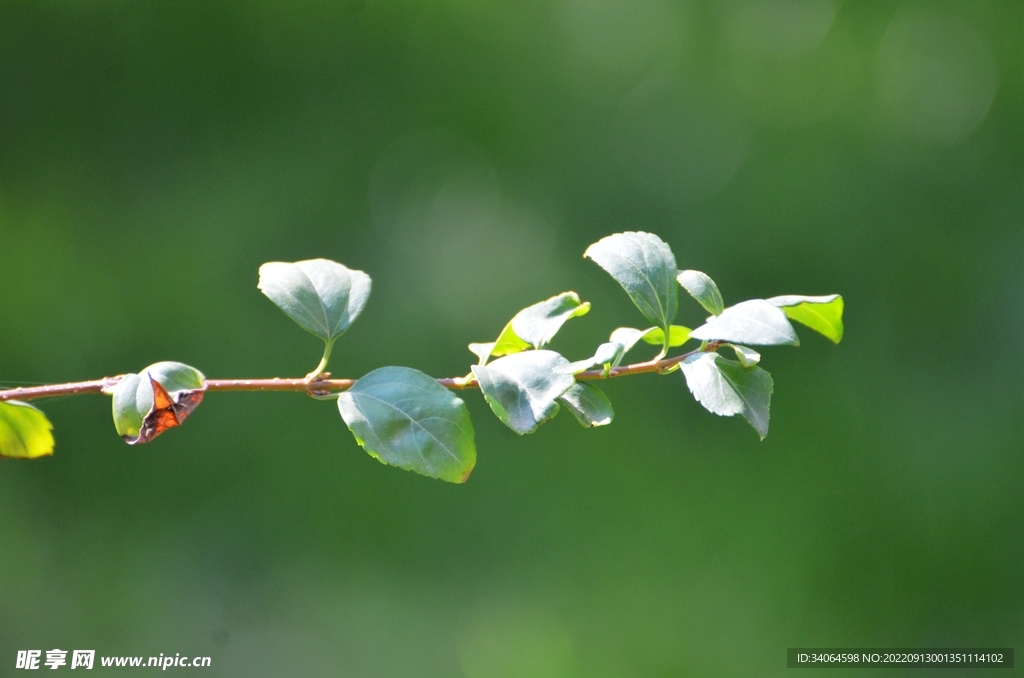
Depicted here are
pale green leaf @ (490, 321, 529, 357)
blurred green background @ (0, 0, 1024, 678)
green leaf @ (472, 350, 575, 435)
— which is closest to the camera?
green leaf @ (472, 350, 575, 435)

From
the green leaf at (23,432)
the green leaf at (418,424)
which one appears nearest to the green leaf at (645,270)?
the green leaf at (418,424)

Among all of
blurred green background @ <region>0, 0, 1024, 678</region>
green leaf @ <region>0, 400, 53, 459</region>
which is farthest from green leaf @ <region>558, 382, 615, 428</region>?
blurred green background @ <region>0, 0, 1024, 678</region>

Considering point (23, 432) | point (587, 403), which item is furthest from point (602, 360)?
point (23, 432)

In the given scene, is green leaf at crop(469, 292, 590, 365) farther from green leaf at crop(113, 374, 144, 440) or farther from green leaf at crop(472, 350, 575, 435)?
green leaf at crop(113, 374, 144, 440)

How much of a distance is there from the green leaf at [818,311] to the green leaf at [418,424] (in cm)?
19

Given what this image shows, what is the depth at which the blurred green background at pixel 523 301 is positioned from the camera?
169 centimetres

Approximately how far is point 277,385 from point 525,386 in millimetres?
117

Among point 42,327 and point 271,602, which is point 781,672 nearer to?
point 271,602

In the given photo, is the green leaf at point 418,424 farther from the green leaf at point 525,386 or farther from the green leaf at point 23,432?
the green leaf at point 23,432

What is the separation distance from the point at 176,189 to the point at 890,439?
1.66m

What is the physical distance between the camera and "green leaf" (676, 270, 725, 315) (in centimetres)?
42

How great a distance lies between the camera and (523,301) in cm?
174

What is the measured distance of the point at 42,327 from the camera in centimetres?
168

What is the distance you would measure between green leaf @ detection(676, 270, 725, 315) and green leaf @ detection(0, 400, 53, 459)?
0.36 meters
